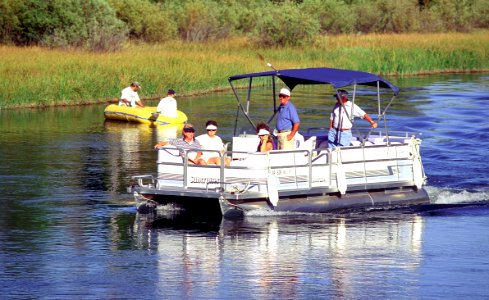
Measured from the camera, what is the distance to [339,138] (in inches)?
748

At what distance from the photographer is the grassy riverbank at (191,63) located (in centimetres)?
3719

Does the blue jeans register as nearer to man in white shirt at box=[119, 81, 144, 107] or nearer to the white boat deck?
the white boat deck

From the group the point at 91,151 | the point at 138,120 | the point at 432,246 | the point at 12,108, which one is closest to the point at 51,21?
the point at 12,108

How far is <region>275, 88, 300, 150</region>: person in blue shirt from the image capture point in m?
18.6

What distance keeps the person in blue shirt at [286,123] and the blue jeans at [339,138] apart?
0.73 meters

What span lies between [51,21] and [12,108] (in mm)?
12753

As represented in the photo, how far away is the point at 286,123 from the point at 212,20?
41706mm

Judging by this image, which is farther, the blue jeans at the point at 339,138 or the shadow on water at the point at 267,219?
the blue jeans at the point at 339,138

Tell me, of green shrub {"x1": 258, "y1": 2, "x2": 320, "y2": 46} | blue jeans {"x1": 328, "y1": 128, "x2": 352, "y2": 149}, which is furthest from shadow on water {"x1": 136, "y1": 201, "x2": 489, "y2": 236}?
green shrub {"x1": 258, "y1": 2, "x2": 320, "y2": 46}

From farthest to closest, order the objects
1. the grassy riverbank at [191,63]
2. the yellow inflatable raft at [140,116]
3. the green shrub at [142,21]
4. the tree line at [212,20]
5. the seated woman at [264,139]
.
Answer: the green shrub at [142,21] → the tree line at [212,20] → the grassy riverbank at [191,63] → the yellow inflatable raft at [140,116] → the seated woman at [264,139]

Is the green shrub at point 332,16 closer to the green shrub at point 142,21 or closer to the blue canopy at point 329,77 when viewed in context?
the green shrub at point 142,21

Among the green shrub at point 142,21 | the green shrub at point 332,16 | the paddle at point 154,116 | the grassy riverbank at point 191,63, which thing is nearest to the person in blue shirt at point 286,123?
the paddle at point 154,116

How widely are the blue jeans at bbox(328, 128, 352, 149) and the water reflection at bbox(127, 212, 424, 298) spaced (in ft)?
4.57

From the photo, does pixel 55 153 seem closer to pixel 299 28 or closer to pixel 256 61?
pixel 256 61
